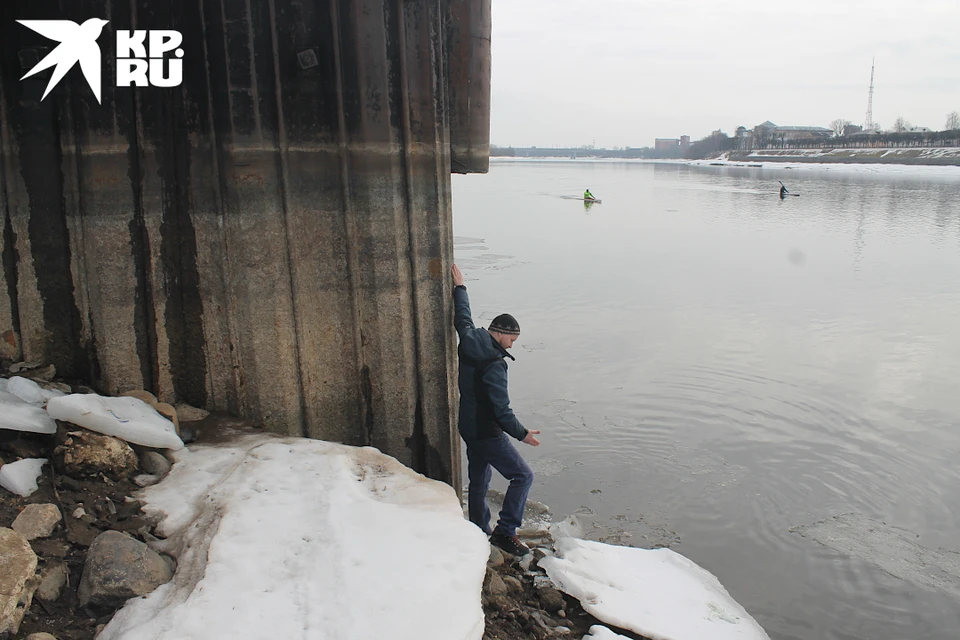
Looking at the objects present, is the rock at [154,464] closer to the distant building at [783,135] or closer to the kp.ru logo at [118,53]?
the kp.ru logo at [118,53]

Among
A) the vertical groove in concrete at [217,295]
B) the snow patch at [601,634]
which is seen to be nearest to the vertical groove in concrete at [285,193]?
the vertical groove in concrete at [217,295]

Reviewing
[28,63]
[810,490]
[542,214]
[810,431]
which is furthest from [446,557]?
[542,214]

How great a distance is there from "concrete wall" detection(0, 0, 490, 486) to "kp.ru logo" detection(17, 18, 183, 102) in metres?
0.07

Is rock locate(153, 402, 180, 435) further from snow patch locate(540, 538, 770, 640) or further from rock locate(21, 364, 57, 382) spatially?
snow patch locate(540, 538, 770, 640)

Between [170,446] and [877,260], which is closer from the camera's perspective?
[170,446]

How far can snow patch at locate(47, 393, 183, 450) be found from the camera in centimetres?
468

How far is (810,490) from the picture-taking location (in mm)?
8195

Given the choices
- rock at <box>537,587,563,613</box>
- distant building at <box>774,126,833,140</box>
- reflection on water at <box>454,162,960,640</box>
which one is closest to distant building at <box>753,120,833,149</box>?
distant building at <box>774,126,833,140</box>

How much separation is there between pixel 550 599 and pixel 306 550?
6.06 feet

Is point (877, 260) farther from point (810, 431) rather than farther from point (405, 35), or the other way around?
point (405, 35)

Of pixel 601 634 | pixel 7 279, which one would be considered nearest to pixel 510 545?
pixel 601 634

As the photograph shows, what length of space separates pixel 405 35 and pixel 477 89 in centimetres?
91

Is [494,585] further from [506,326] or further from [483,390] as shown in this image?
[506,326]

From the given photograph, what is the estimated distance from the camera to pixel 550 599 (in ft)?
16.6
